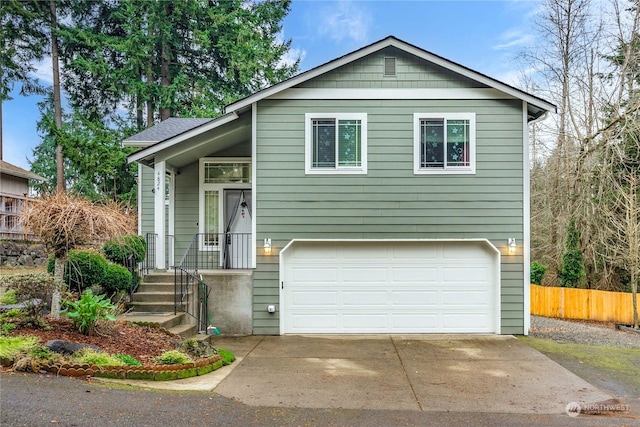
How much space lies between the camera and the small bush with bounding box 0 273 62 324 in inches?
248

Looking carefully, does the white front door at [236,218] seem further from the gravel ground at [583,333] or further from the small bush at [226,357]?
the gravel ground at [583,333]

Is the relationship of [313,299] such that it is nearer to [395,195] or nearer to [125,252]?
[395,195]

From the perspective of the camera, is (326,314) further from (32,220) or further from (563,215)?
(563,215)

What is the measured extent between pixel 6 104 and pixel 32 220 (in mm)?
21310

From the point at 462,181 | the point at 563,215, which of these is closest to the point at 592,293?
the point at 563,215

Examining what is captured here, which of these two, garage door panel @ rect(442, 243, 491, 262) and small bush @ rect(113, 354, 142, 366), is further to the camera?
garage door panel @ rect(442, 243, 491, 262)

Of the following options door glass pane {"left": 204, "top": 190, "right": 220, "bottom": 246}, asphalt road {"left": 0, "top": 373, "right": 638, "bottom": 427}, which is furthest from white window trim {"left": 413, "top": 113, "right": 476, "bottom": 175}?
asphalt road {"left": 0, "top": 373, "right": 638, "bottom": 427}

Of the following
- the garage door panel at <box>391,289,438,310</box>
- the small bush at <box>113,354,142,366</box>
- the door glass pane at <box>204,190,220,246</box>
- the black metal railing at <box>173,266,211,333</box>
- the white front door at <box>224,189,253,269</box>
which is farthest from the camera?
the door glass pane at <box>204,190,220,246</box>

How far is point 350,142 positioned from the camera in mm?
9352

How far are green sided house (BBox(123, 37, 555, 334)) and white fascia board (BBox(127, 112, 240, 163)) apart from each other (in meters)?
0.02

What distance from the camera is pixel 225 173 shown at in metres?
11.2

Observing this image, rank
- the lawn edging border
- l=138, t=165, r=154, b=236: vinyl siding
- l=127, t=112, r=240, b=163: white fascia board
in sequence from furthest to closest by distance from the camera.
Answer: l=138, t=165, r=154, b=236: vinyl siding < l=127, t=112, r=240, b=163: white fascia board < the lawn edging border

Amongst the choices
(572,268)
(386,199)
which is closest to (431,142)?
(386,199)

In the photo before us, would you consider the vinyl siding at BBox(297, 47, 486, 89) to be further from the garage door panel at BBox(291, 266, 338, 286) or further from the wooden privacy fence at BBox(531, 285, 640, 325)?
→ the wooden privacy fence at BBox(531, 285, 640, 325)
